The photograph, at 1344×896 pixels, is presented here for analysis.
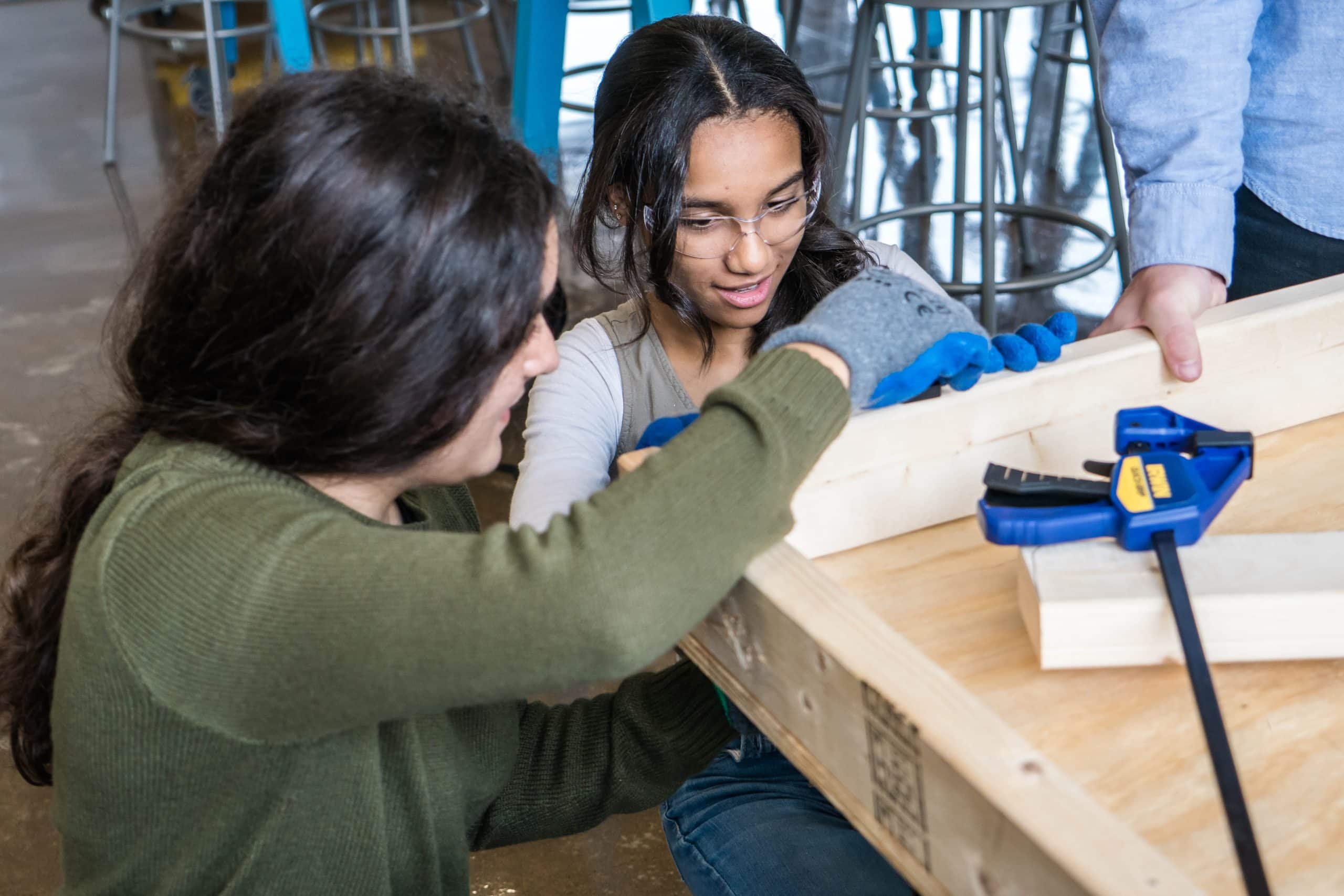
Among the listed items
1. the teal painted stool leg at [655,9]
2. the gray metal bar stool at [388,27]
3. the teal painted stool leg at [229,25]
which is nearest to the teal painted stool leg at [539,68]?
the teal painted stool leg at [655,9]

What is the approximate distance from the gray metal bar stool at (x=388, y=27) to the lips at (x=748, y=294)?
5.10ft

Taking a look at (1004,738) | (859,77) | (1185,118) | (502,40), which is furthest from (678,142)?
(502,40)

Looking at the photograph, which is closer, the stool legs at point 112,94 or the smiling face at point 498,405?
the smiling face at point 498,405

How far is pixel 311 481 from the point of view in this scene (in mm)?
835

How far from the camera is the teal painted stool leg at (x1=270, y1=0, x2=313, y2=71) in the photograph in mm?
2506

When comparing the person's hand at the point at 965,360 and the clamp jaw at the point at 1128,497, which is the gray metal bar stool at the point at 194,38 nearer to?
the person's hand at the point at 965,360

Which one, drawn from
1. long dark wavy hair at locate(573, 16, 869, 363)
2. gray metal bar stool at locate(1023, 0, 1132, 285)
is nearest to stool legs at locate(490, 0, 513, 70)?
gray metal bar stool at locate(1023, 0, 1132, 285)

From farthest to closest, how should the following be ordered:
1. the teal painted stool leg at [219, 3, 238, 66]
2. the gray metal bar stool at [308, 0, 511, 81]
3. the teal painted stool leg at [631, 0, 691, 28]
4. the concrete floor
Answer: the teal painted stool leg at [219, 3, 238, 66], the gray metal bar stool at [308, 0, 511, 81], the teal painted stool leg at [631, 0, 691, 28], the concrete floor

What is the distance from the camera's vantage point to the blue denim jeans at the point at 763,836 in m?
0.96

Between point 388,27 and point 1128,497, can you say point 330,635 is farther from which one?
point 388,27

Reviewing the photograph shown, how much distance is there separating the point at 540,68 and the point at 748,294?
1128 millimetres

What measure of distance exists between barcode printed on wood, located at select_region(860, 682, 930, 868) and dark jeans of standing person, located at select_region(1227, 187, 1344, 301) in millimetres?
898

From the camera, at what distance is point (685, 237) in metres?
1.31

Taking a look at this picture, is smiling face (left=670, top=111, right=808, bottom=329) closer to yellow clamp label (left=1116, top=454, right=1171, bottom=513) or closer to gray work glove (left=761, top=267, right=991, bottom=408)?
gray work glove (left=761, top=267, right=991, bottom=408)
